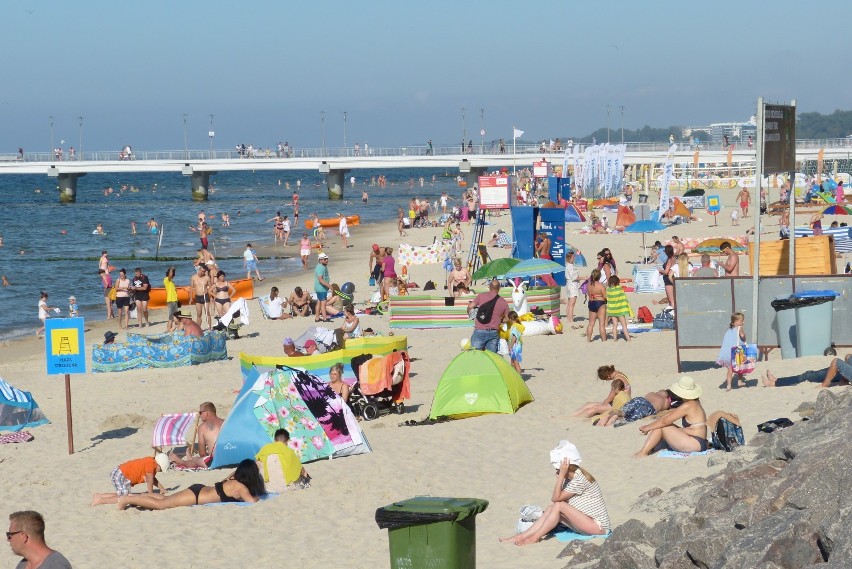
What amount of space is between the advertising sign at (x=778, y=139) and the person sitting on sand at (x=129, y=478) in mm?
7416

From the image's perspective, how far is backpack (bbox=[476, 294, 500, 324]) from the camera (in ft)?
45.4

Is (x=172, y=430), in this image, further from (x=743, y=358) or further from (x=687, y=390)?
(x=743, y=358)

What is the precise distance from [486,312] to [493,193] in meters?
12.3

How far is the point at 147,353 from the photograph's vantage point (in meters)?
16.6

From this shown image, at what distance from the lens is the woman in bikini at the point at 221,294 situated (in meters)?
20.4

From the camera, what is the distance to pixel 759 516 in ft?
20.8

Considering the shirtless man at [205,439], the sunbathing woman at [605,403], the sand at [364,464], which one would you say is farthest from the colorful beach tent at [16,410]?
the sunbathing woman at [605,403]

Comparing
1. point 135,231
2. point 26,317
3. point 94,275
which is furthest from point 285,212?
point 26,317

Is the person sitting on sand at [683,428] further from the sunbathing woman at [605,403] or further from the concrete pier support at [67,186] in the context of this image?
the concrete pier support at [67,186]

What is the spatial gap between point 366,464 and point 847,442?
5078mm

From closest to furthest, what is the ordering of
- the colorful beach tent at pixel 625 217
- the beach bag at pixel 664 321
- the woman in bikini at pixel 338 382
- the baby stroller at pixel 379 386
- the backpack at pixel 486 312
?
the woman in bikini at pixel 338 382 < the baby stroller at pixel 379 386 < the backpack at pixel 486 312 < the beach bag at pixel 664 321 < the colorful beach tent at pixel 625 217

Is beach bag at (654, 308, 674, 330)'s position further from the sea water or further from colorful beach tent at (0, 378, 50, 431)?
the sea water

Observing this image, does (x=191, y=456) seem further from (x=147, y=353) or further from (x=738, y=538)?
(x=738, y=538)

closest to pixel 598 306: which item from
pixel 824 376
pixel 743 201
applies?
pixel 824 376
